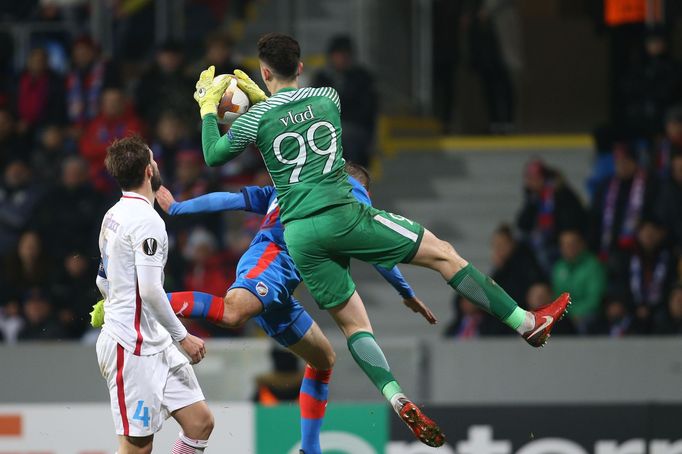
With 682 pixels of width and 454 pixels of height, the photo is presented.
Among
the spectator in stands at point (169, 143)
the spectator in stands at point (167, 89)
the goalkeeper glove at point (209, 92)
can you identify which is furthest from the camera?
the spectator in stands at point (167, 89)

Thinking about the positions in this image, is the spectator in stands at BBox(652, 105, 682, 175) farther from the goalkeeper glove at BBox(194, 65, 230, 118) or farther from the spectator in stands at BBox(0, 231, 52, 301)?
the goalkeeper glove at BBox(194, 65, 230, 118)

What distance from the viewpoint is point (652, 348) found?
11.7 meters

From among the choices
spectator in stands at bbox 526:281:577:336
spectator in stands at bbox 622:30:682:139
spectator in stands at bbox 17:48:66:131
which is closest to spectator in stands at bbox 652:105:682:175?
spectator in stands at bbox 622:30:682:139

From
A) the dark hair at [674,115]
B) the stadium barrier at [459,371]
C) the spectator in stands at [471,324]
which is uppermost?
the dark hair at [674,115]

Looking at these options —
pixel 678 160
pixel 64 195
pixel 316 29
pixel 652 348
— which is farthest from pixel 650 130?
pixel 64 195

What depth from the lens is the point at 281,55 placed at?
24.4 ft

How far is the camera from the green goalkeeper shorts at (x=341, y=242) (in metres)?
7.36

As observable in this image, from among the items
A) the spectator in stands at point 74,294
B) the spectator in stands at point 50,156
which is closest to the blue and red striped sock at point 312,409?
the spectator in stands at point 74,294

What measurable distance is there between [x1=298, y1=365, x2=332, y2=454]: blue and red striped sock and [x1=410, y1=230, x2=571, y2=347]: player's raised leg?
1.08 m

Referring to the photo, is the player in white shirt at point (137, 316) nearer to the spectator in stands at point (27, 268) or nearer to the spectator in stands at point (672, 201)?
the spectator in stands at point (27, 268)

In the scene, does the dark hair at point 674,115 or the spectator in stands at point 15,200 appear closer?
the dark hair at point 674,115

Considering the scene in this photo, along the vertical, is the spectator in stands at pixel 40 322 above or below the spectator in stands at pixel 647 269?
below

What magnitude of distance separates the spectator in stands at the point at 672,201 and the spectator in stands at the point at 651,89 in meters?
0.99

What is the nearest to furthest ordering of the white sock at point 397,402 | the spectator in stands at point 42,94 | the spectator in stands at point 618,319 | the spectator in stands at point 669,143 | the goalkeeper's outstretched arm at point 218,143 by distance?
the white sock at point 397,402 < the goalkeeper's outstretched arm at point 218,143 < the spectator in stands at point 618,319 < the spectator in stands at point 669,143 < the spectator in stands at point 42,94
